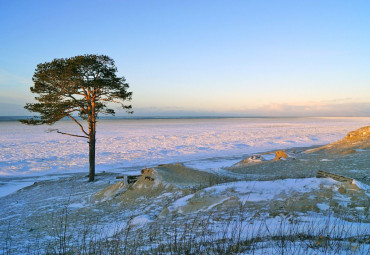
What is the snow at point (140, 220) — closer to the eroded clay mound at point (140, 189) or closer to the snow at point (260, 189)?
the snow at point (260, 189)

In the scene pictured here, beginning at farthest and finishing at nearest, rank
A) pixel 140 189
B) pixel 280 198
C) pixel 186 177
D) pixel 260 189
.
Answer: pixel 186 177 < pixel 140 189 < pixel 260 189 < pixel 280 198

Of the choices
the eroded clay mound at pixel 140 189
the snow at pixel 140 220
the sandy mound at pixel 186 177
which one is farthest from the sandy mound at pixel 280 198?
the eroded clay mound at pixel 140 189

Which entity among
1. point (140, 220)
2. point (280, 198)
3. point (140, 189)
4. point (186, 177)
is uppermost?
point (280, 198)

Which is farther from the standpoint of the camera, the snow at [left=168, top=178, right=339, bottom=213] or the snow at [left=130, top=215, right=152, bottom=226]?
the snow at [left=168, top=178, right=339, bottom=213]

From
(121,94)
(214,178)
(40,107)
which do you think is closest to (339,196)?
(214,178)

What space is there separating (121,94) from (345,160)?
1444 centimetres

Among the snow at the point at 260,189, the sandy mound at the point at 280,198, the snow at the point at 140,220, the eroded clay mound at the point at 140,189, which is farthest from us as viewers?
the eroded clay mound at the point at 140,189

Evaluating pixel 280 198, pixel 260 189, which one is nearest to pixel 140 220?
pixel 260 189

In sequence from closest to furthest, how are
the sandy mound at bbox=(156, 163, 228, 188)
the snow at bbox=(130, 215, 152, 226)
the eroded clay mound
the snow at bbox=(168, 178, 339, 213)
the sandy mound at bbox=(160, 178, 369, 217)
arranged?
1. the sandy mound at bbox=(160, 178, 369, 217)
2. the snow at bbox=(130, 215, 152, 226)
3. the snow at bbox=(168, 178, 339, 213)
4. the eroded clay mound
5. the sandy mound at bbox=(156, 163, 228, 188)

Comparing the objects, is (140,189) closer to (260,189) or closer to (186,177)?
(186,177)

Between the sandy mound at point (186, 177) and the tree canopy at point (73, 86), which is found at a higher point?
the tree canopy at point (73, 86)

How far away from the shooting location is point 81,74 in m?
16.0

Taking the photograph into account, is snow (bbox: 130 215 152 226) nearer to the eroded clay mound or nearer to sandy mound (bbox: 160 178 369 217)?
sandy mound (bbox: 160 178 369 217)

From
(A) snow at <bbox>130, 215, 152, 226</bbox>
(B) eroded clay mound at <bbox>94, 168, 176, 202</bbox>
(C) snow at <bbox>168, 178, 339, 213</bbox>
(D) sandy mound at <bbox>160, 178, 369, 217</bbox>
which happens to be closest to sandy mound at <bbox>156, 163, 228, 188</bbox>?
(B) eroded clay mound at <bbox>94, 168, 176, 202</bbox>
